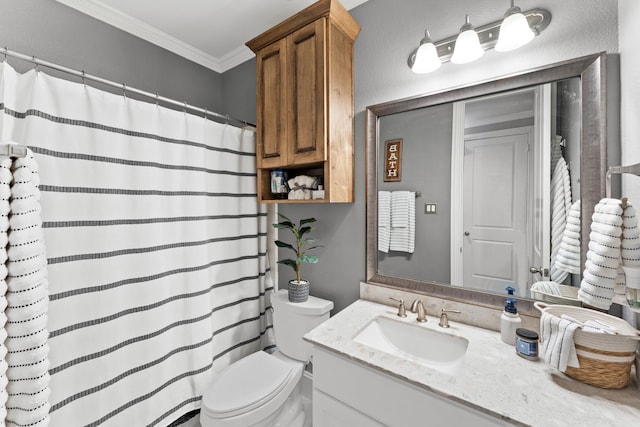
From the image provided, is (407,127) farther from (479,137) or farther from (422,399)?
(422,399)

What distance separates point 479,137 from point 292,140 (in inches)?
37.1

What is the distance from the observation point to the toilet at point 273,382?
1.21 m

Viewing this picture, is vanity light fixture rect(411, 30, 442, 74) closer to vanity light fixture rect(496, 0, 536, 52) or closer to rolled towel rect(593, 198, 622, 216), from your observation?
vanity light fixture rect(496, 0, 536, 52)

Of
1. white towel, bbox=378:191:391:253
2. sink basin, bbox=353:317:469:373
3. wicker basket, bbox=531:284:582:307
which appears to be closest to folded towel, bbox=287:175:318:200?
white towel, bbox=378:191:391:253

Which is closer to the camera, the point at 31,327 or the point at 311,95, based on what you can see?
the point at 31,327

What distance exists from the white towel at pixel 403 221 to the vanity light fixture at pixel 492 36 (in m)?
0.62

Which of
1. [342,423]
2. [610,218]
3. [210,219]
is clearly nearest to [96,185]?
[210,219]

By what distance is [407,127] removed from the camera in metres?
1.40

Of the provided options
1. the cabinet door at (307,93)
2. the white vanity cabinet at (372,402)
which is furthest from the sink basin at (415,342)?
the cabinet door at (307,93)

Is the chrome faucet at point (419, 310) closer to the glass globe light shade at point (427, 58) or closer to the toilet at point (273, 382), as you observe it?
the toilet at point (273, 382)

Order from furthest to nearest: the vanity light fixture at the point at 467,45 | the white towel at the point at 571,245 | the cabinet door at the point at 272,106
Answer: the cabinet door at the point at 272,106 < the vanity light fixture at the point at 467,45 < the white towel at the point at 571,245

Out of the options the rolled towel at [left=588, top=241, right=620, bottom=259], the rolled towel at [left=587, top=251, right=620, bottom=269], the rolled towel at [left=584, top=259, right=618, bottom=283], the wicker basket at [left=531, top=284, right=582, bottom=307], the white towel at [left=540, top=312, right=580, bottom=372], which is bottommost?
the white towel at [left=540, top=312, right=580, bottom=372]

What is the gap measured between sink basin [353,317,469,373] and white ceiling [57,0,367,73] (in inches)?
70.9

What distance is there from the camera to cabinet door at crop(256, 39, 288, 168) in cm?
155
